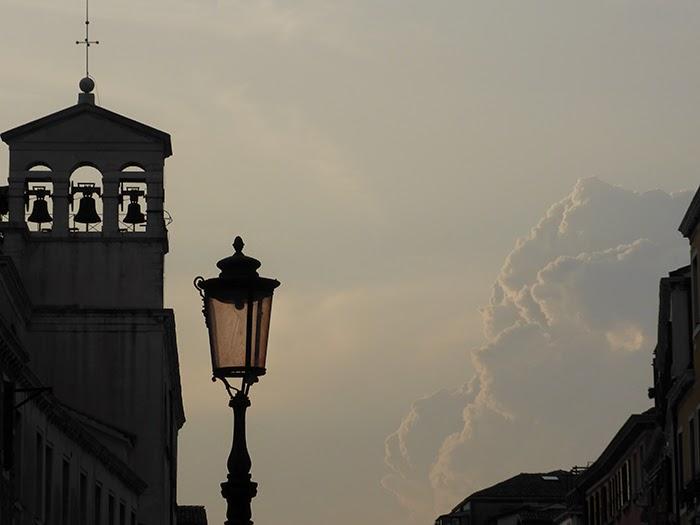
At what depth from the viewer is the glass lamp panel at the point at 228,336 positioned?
19281mm

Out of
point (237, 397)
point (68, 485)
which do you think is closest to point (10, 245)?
point (68, 485)

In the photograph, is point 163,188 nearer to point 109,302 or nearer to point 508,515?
point 109,302

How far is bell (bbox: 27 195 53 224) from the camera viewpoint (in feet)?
221

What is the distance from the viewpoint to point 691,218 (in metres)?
49.4

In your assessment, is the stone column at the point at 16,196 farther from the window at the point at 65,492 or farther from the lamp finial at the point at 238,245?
the lamp finial at the point at 238,245

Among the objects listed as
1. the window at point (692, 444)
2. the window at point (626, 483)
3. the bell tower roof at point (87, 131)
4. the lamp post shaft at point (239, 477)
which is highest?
the bell tower roof at point (87, 131)

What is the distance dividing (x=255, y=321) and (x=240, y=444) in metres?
1.14

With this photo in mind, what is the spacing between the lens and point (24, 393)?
4547 cm

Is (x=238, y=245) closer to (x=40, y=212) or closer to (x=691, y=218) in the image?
(x=691, y=218)

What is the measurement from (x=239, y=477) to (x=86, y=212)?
49298 millimetres

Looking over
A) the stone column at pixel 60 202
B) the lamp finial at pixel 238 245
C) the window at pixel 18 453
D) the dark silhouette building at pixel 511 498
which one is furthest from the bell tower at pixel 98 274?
the dark silhouette building at pixel 511 498

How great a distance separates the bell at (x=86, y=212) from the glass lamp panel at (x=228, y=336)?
160ft

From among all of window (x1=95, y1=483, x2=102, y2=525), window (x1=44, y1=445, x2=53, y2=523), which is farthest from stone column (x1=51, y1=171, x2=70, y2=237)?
window (x1=44, y1=445, x2=53, y2=523)

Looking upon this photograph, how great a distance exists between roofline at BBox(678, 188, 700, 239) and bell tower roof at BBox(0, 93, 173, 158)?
23671 mm
